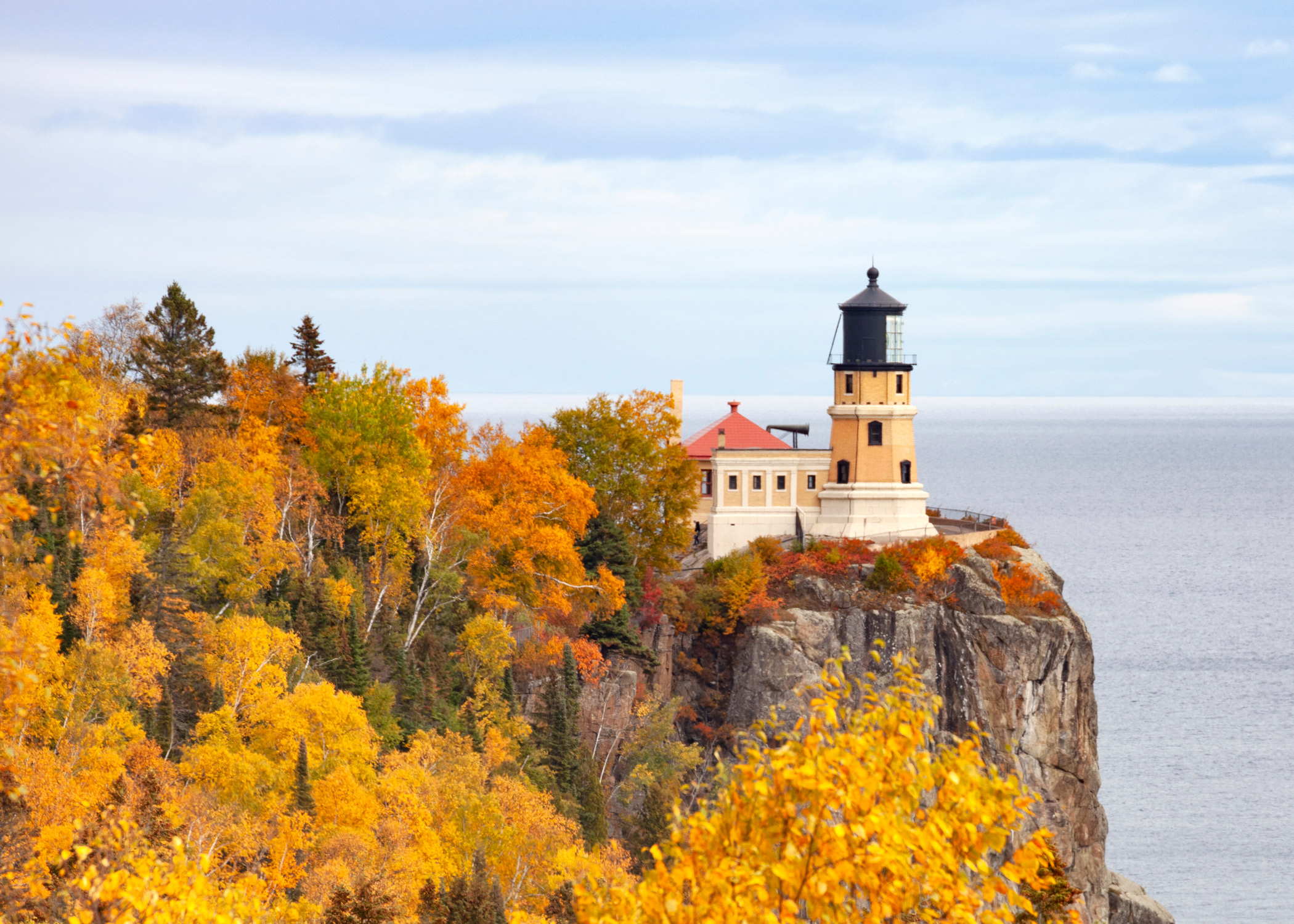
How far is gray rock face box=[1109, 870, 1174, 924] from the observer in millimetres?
66062

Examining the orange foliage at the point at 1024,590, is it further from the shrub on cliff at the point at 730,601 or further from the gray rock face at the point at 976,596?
the shrub on cliff at the point at 730,601

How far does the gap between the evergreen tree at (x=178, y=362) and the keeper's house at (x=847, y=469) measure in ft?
81.9

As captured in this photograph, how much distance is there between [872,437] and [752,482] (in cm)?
680

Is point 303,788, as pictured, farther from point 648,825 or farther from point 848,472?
point 848,472

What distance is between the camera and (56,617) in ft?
125

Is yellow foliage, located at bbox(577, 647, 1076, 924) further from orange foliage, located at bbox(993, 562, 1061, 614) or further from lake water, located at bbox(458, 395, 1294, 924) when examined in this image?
lake water, located at bbox(458, 395, 1294, 924)

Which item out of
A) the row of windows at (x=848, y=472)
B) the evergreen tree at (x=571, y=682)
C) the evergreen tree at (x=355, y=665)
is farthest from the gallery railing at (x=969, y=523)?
the evergreen tree at (x=355, y=665)

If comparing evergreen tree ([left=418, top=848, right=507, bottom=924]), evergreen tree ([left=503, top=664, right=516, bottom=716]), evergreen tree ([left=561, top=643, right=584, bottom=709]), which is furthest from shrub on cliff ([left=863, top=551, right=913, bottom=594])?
evergreen tree ([left=418, top=848, right=507, bottom=924])

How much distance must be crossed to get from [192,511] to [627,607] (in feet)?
66.4

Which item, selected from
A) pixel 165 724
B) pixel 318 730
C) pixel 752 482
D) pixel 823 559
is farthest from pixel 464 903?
pixel 752 482

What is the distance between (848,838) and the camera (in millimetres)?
11594

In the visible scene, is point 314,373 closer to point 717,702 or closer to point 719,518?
point 719,518

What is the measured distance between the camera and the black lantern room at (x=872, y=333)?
68.4m

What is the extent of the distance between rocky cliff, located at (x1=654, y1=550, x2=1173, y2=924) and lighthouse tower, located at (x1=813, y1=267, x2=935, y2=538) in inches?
178
